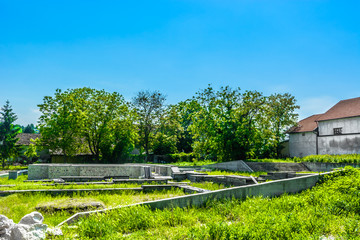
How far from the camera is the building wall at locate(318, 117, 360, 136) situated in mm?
30766

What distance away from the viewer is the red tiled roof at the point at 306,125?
37.5 metres

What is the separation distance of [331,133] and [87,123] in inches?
1126

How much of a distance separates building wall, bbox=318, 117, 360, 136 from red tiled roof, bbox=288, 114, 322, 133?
1.76 m

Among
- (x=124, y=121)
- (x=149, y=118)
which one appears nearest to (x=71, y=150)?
(x=124, y=121)

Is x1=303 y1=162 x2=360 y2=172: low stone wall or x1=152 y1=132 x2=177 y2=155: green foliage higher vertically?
x1=152 y1=132 x2=177 y2=155: green foliage

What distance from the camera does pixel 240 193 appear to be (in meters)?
7.63

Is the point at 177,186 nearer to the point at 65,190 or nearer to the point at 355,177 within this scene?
the point at 65,190

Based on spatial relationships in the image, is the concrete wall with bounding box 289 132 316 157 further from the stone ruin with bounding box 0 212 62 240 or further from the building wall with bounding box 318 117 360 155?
the stone ruin with bounding box 0 212 62 240

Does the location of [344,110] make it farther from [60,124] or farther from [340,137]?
[60,124]

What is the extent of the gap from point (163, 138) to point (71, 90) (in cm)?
1454

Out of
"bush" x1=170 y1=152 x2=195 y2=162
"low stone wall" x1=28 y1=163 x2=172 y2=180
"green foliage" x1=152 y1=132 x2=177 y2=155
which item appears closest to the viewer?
"low stone wall" x1=28 y1=163 x2=172 y2=180

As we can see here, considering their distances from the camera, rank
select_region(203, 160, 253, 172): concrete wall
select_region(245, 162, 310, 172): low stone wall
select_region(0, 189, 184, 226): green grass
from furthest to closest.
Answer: select_region(245, 162, 310, 172): low stone wall < select_region(203, 160, 253, 172): concrete wall < select_region(0, 189, 184, 226): green grass

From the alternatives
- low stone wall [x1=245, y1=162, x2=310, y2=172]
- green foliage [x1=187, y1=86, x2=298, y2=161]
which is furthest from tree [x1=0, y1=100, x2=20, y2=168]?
low stone wall [x1=245, y1=162, x2=310, y2=172]

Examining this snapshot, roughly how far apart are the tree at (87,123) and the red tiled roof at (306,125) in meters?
22.7
